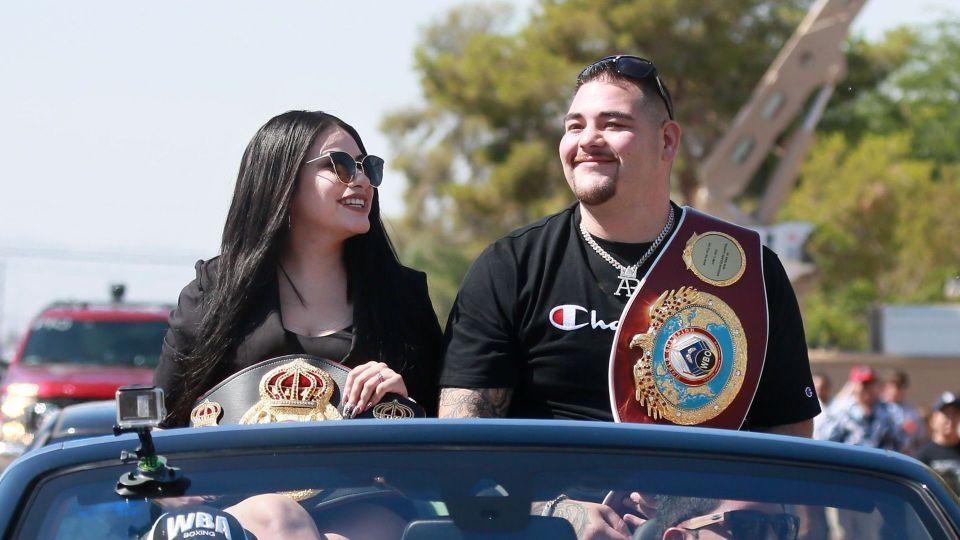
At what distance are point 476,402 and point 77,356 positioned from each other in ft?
37.7

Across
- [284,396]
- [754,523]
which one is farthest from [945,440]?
[754,523]

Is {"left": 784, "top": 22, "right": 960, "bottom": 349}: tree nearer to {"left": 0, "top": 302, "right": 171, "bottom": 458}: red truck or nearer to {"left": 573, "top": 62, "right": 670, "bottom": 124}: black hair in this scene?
{"left": 0, "top": 302, "right": 171, "bottom": 458}: red truck

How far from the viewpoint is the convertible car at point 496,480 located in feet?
8.12

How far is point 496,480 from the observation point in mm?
2486

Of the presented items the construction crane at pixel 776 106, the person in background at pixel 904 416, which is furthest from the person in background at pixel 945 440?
the construction crane at pixel 776 106

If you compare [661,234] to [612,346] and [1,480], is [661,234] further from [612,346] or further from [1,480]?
[1,480]

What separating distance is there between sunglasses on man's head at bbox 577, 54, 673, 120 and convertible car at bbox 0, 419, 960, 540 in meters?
1.71

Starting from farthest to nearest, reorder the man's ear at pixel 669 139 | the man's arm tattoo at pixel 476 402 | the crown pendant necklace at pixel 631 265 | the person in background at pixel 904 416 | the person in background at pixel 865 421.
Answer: the person in background at pixel 904 416 < the person in background at pixel 865 421 < the man's ear at pixel 669 139 < the crown pendant necklace at pixel 631 265 < the man's arm tattoo at pixel 476 402

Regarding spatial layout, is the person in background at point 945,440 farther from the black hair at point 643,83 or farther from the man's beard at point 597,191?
the man's beard at point 597,191

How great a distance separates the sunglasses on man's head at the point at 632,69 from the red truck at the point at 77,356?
10.1m

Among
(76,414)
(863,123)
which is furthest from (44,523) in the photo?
(863,123)

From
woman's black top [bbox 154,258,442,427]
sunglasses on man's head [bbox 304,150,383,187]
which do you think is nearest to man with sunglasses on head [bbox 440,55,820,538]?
woman's black top [bbox 154,258,442,427]

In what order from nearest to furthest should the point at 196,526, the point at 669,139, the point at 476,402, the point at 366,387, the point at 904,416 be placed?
the point at 196,526 → the point at 366,387 → the point at 476,402 → the point at 669,139 → the point at 904,416

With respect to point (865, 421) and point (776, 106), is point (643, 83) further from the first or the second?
point (776, 106)
